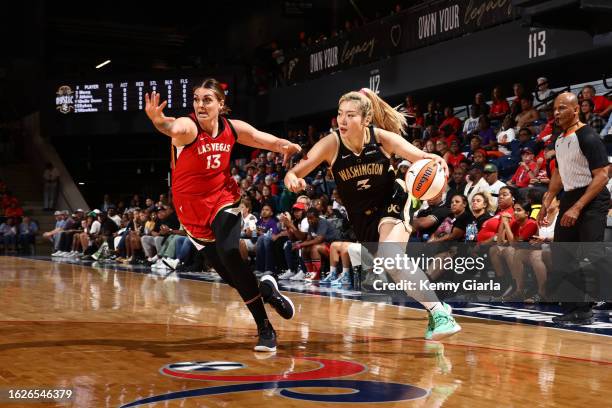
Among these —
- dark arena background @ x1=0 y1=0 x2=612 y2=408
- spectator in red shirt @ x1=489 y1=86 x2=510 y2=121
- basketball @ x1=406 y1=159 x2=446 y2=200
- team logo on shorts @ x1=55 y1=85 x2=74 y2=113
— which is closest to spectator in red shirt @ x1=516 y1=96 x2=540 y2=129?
dark arena background @ x1=0 y1=0 x2=612 y2=408

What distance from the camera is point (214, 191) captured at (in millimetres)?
5605

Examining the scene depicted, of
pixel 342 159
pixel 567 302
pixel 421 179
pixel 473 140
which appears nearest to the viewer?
pixel 421 179

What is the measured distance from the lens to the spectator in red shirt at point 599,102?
10930 mm

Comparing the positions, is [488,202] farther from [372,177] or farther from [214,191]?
[214,191]

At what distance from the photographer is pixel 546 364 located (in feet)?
15.6

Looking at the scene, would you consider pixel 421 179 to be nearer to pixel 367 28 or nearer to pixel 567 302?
pixel 567 302

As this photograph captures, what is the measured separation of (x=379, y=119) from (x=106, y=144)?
23.8 m

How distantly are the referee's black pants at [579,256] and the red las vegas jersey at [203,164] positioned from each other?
2.88 meters

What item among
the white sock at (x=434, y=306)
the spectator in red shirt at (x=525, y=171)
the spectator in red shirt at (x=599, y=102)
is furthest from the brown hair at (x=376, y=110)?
the spectator in red shirt at (x=599, y=102)

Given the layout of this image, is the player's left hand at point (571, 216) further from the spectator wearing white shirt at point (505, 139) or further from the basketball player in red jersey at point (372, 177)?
the spectator wearing white shirt at point (505, 139)

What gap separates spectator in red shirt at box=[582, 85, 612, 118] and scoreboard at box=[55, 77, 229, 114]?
1401 centimetres

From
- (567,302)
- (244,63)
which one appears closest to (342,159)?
(567,302)

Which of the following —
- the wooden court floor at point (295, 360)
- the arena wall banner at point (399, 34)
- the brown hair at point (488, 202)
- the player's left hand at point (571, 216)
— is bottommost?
the wooden court floor at point (295, 360)

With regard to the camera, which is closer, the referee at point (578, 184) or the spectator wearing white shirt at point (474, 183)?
the referee at point (578, 184)
